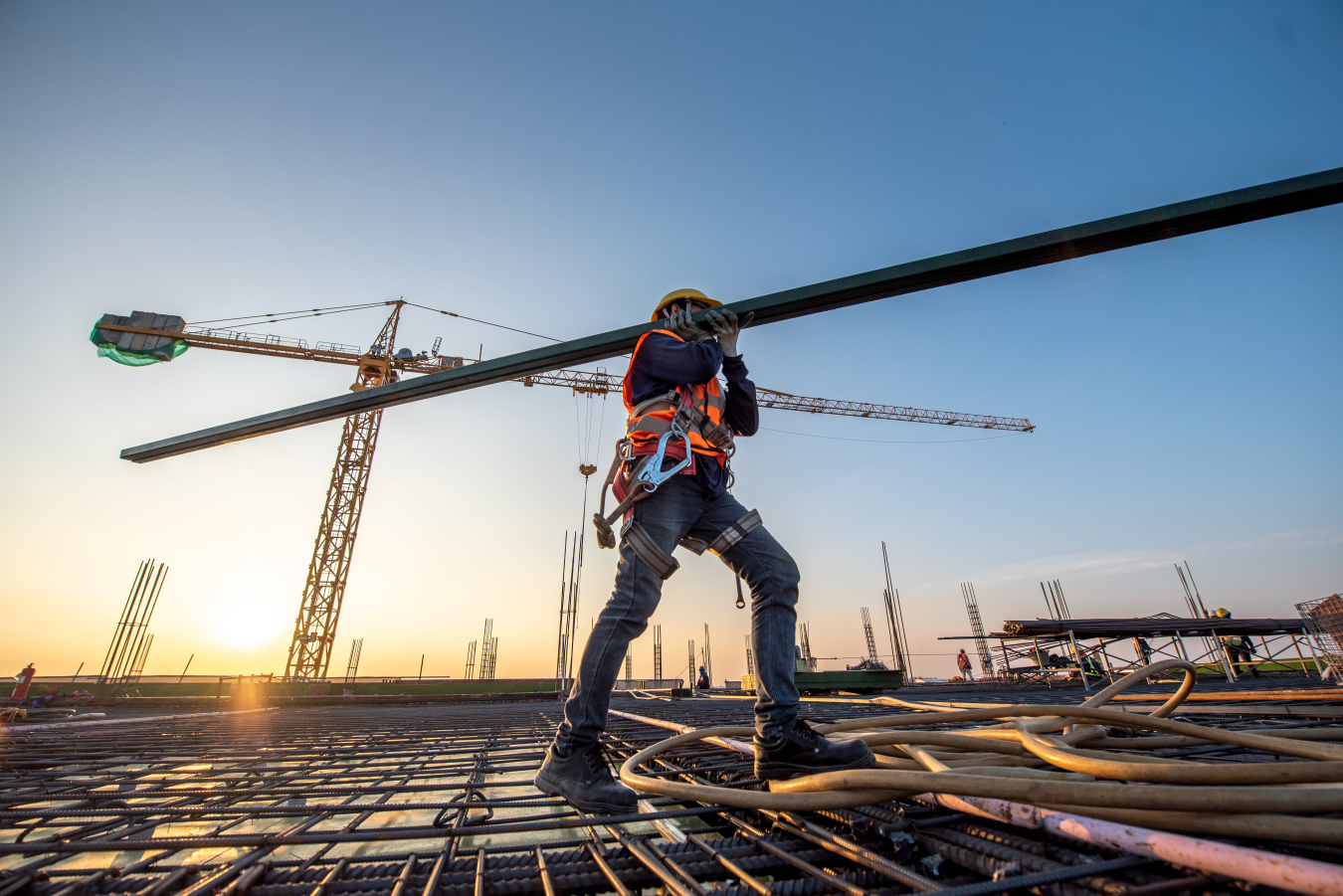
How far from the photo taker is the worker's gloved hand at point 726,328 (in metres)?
2.18

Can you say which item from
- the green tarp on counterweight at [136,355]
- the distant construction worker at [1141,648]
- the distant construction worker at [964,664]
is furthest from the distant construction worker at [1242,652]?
the green tarp on counterweight at [136,355]

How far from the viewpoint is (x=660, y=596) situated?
1.83m

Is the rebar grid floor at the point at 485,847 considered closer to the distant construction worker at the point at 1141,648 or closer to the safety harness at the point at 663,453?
the safety harness at the point at 663,453

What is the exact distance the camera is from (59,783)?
6.89 feet

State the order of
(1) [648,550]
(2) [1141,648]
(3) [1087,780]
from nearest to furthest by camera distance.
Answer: (3) [1087,780], (1) [648,550], (2) [1141,648]

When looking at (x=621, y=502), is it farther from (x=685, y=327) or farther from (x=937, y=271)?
(x=937, y=271)

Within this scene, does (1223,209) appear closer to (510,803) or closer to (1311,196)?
(1311,196)

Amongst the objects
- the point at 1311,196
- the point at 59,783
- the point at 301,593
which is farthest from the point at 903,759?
the point at 301,593

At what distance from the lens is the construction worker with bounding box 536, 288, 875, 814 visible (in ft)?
5.05

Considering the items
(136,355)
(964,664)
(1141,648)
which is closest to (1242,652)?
(1141,648)

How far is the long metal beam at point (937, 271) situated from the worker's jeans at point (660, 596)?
0.79 m

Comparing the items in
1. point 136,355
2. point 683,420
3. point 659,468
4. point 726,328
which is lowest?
point 659,468

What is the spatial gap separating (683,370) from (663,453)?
12.5 inches

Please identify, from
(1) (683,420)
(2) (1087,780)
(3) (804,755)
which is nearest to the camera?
(2) (1087,780)
